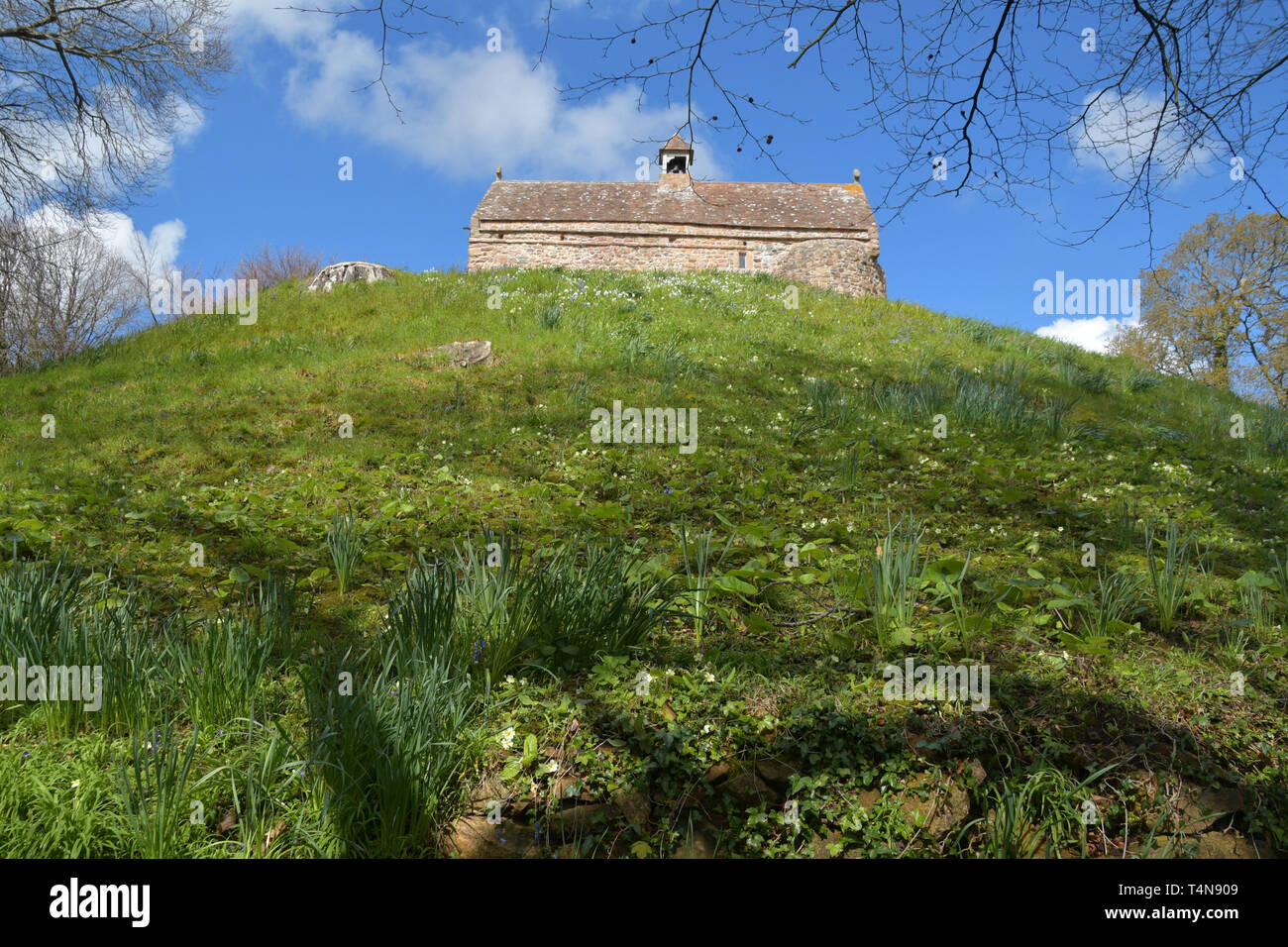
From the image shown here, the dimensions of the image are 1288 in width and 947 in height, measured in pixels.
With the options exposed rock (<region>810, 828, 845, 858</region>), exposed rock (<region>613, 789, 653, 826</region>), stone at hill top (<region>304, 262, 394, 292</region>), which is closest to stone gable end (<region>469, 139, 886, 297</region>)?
stone at hill top (<region>304, 262, 394, 292</region>)

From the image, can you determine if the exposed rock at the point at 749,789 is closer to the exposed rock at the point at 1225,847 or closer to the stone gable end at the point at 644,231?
the exposed rock at the point at 1225,847

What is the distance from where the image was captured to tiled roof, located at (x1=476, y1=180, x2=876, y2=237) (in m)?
25.3

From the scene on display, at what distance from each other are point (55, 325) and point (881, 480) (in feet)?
95.0

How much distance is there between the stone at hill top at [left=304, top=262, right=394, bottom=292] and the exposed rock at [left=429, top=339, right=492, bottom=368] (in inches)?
247

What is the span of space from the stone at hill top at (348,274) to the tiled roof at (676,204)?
986 cm

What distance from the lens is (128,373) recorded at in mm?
Answer: 10328

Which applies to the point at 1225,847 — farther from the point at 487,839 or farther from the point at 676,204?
the point at 676,204

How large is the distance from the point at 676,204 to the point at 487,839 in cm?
Answer: 2639

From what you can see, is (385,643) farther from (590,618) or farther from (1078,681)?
(1078,681)

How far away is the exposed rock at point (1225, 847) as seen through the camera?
2.33 metres

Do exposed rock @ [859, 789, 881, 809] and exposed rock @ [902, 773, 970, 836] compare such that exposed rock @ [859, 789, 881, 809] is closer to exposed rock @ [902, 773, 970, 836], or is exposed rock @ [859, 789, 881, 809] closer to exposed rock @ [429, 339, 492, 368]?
exposed rock @ [902, 773, 970, 836]

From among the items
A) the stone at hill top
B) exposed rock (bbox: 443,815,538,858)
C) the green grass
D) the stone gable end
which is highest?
the stone gable end

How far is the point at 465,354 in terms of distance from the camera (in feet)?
33.3
